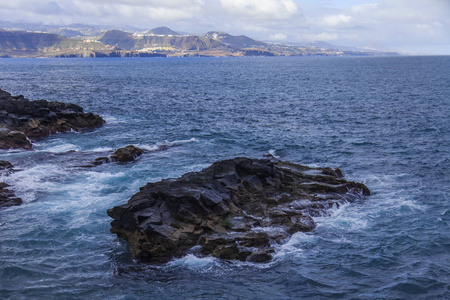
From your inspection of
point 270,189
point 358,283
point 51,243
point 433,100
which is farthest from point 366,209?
point 433,100

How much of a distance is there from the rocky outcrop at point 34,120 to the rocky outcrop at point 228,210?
2748 cm

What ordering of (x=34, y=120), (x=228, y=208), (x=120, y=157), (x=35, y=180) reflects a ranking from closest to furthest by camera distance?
(x=228, y=208) < (x=35, y=180) < (x=120, y=157) < (x=34, y=120)

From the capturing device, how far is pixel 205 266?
2362 centimetres

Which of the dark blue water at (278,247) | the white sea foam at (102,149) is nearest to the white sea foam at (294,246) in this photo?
the dark blue water at (278,247)

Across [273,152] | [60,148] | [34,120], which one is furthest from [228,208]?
[34,120]

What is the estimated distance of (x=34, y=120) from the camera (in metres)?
55.5

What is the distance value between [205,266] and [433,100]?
78.5 metres

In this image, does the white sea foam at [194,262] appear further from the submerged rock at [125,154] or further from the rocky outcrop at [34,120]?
the rocky outcrop at [34,120]

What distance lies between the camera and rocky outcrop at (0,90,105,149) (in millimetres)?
48469

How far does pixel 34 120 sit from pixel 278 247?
146 ft

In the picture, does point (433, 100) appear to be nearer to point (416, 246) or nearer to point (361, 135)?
point (361, 135)

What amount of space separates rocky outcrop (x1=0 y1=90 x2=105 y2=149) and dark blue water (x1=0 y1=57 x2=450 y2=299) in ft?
7.71

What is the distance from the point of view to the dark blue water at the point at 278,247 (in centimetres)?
2220

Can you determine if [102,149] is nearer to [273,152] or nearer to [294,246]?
[273,152]
